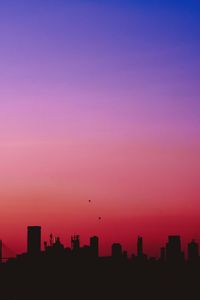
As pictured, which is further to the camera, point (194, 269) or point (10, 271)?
point (194, 269)

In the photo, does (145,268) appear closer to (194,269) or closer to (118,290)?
(194,269)

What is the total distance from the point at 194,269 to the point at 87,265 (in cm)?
2452

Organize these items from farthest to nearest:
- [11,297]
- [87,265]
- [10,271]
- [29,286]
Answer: [87,265] < [10,271] < [29,286] < [11,297]

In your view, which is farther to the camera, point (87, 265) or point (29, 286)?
point (87, 265)

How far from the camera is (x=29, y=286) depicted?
126625mm

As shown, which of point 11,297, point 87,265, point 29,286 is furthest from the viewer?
point 87,265

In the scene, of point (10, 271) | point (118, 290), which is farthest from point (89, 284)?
point (10, 271)

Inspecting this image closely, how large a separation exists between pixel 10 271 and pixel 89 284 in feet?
52.7

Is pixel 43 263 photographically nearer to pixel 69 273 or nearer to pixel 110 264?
pixel 69 273

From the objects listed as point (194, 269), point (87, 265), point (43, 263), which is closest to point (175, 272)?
point (194, 269)

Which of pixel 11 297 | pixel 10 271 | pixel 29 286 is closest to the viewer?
pixel 11 297

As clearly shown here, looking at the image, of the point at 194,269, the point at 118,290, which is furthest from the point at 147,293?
the point at 194,269

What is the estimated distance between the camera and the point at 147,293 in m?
132

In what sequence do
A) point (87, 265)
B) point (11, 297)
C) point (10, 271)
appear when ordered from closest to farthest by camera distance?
point (11, 297)
point (10, 271)
point (87, 265)
